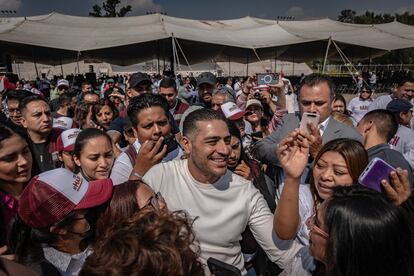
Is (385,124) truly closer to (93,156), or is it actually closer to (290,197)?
(290,197)

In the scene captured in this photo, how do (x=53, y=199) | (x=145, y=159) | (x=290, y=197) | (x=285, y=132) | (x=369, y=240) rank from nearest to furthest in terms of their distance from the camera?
(x=369, y=240), (x=53, y=199), (x=290, y=197), (x=145, y=159), (x=285, y=132)

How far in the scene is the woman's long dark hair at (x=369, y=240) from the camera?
137 cm

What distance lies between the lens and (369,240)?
137 cm

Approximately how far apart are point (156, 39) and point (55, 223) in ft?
44.4

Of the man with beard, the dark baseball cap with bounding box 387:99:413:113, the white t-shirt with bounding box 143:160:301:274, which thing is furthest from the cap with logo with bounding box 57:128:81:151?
the dark baseball cap with bounding box 387:99:413:113

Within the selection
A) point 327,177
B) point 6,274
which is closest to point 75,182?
point 6,274

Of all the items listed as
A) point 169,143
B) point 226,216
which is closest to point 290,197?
point 226,216

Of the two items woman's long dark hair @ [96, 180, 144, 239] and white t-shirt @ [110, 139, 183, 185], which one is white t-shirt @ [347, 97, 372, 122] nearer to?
white t-shirt @ [110, 139, 183, 185]

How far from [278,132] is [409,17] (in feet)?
295

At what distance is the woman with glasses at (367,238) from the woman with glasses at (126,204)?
81cm

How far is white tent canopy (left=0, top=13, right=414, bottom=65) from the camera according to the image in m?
14.6

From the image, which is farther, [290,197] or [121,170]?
[121,170]

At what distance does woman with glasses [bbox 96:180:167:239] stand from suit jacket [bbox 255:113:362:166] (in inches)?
53.2

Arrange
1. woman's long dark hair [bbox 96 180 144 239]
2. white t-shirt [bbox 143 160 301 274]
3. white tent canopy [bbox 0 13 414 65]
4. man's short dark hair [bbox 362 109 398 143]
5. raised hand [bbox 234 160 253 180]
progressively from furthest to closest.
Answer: white tent canopy [bbox 0 13 414 65] → man's short dark hair [bbox 362 109 398 143] → raised hand [bbox 234 160 253 180] → white t-shirt [bbox 143 160 301 274] → woman's long dark hair [bbox 96 180 144 239]
